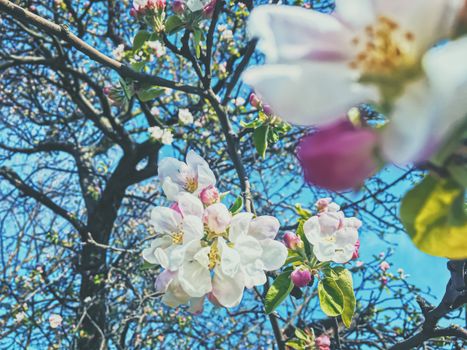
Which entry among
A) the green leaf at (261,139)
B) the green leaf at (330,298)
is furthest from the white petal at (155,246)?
the green leaf at (261,139)

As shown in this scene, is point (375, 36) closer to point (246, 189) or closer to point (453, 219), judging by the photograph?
point (453, 219)

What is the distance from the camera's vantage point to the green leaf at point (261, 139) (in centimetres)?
152

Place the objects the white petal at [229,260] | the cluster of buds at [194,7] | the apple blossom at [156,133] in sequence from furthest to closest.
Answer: the apple blossom at [156,133] < the cluster of buds at [194,7] < the white petal at [229,260]

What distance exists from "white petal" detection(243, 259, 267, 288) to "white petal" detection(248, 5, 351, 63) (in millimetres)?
624

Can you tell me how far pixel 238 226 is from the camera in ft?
3.34

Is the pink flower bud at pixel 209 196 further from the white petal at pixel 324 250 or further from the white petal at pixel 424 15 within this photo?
the white petal at pixel 424 15

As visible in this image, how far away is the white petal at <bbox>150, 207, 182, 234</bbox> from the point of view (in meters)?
1.02

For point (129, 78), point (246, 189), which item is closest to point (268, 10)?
point (246, 189)

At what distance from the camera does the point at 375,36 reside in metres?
0.40

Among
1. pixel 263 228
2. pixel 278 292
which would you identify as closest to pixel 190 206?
pixel 263 228

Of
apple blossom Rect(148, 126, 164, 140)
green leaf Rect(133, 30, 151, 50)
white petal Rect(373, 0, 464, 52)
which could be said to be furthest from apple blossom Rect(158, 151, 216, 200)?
apple blossom Rect(148, 126, 164, 140)

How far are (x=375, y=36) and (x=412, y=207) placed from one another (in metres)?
0.15

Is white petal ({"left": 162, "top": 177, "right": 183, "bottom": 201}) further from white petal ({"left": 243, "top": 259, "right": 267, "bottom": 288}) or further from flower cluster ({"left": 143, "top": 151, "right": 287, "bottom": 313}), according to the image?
white petal ({"left": 243, "top": 259, "right": 267, "bottom": 288})

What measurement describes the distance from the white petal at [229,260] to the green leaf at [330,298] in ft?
1.08
